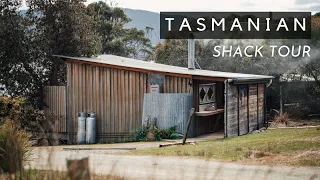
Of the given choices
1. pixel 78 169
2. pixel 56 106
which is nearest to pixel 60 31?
pixel 56 106

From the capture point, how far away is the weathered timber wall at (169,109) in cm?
2108

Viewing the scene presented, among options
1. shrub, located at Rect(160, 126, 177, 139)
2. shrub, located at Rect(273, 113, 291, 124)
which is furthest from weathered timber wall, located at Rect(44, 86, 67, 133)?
shrub, located at Rect(273, 113, 291, 124)

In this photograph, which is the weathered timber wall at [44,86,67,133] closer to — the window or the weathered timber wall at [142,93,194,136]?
the weathered timber wall at [142,93,194,136]

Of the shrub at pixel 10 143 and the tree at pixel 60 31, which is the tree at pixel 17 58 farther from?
the shrub at pixel 10 143

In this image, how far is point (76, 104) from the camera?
77.7ft

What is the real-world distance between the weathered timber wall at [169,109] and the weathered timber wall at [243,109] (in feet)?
4.59

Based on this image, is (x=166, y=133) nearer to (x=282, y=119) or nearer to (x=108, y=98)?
(x=108, y=98)

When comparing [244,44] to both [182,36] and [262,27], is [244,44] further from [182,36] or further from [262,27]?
[182,36]

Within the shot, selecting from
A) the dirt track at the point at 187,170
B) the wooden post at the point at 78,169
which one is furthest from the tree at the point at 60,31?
the wooden post at the point at 78,169

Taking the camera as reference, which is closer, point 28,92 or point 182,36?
point 28,92

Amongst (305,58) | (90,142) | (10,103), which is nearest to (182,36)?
(305,58)

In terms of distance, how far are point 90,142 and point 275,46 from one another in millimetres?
18064

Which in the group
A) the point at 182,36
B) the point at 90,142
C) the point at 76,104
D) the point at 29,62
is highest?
the point at 182,36

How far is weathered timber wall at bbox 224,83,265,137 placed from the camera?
21.2 meters
